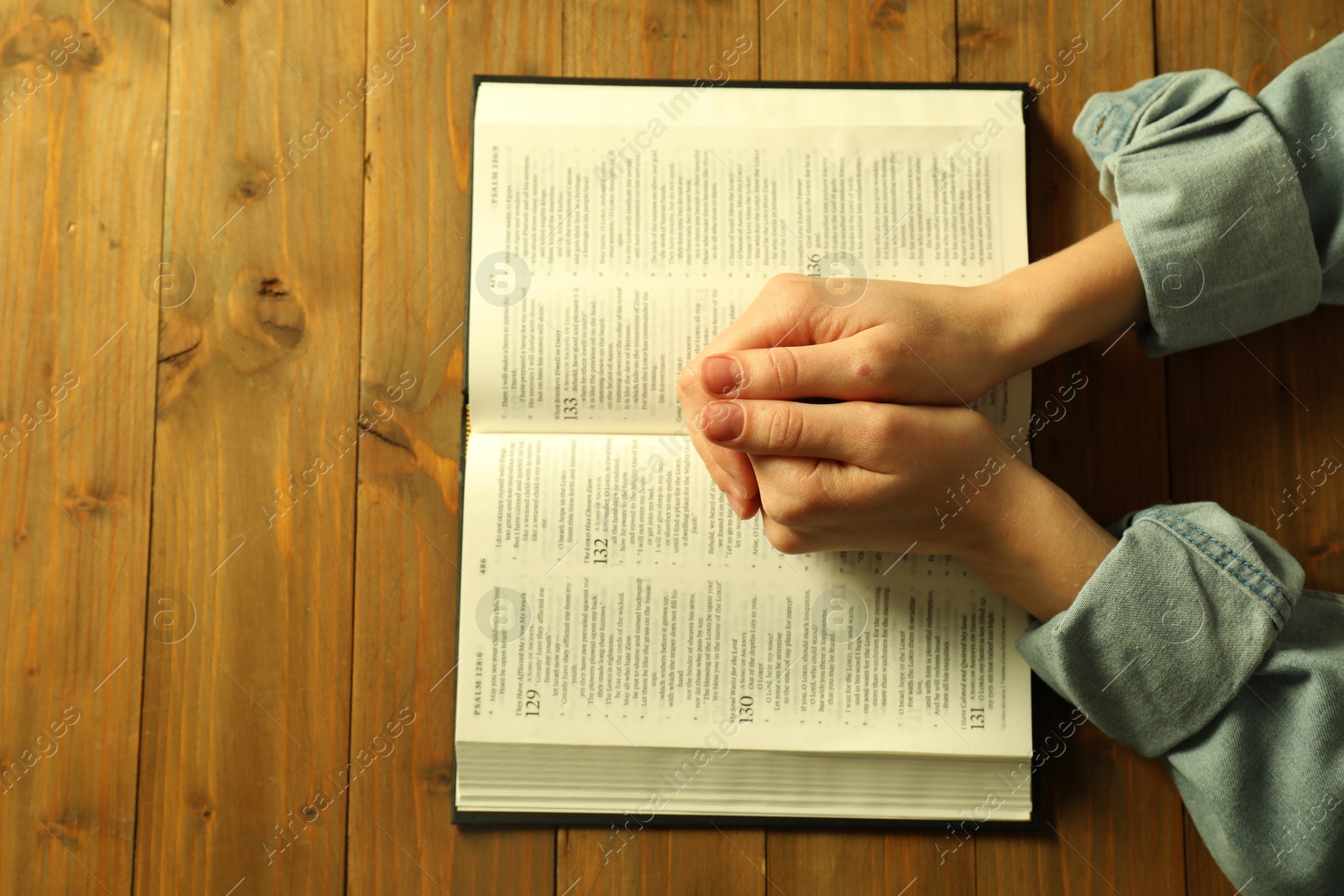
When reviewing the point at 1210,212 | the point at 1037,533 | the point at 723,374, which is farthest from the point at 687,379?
the point at 1210,212

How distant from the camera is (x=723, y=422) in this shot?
0.48 m

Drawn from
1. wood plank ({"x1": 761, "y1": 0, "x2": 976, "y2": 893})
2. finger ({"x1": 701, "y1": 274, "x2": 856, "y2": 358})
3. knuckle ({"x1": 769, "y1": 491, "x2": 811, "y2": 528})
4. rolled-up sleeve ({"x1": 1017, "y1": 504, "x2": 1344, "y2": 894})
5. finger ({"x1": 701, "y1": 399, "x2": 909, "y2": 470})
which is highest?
wood plank ({"x1": 761, "y1": 0, "x2": 976, "y2": 893})

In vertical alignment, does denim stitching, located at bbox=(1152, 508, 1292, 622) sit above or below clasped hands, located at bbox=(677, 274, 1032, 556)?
below

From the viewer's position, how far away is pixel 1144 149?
1.81 ft

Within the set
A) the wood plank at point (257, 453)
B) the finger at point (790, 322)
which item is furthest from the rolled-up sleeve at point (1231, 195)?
the wood plank at point (257, 453)

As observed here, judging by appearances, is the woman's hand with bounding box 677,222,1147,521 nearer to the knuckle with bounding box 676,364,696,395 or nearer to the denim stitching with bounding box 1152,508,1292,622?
the knuckle with bounding box 676,364,696,395

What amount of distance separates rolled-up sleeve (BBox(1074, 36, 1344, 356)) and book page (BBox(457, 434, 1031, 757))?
0.24 m

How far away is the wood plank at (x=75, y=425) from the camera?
0.60 meters

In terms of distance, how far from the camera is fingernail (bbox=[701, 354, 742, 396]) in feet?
1.62

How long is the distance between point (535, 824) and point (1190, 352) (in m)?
0.60

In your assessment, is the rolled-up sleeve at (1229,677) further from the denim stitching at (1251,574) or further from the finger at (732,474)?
the finger at (732,474)

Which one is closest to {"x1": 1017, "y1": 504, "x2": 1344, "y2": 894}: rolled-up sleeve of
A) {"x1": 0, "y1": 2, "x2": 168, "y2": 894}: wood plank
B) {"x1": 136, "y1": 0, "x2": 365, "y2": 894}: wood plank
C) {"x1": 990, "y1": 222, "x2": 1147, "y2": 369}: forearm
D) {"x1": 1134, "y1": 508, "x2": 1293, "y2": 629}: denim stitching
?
{"x1": 1134, "y1": 508, "x2": 1293, "y2": 629}: denim stitching

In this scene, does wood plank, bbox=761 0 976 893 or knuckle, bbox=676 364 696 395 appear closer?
knuckle, bbox=676 364 696 395

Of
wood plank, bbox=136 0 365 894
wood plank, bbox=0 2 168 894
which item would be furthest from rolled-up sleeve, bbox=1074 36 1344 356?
wood plank, bbox=0 2 168 894
